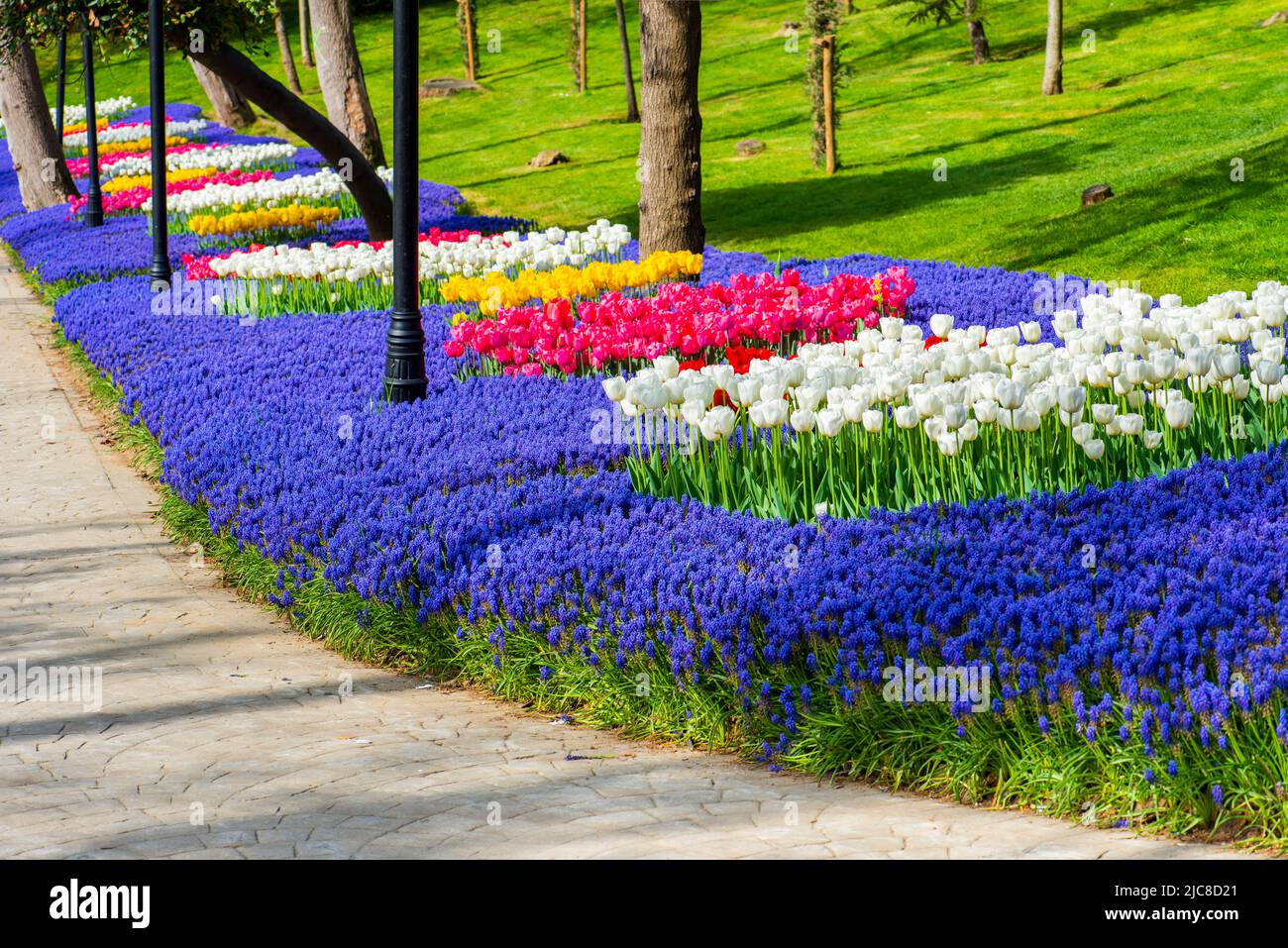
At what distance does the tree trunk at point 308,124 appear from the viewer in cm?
1647

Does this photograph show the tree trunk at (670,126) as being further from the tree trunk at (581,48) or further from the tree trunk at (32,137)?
the tree trunk at (581,48)

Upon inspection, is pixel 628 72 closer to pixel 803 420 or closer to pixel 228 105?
pixel 228 105

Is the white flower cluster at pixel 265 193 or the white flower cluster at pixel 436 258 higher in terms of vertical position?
the white flower cluster at pixel 265 193

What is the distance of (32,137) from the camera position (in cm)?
2728

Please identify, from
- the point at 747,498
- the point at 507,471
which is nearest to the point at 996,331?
the point at 747,498

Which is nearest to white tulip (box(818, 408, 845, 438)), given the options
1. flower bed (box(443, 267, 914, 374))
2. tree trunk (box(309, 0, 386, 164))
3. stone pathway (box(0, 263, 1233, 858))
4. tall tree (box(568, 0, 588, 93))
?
stone pathway (box(0, 263, 1233, 858))

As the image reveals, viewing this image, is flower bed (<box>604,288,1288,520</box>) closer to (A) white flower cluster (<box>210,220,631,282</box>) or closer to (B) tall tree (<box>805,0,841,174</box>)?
(A) white flower cluster (<box>210,220,631,282</box>)

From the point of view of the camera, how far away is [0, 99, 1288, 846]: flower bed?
4.75 metres

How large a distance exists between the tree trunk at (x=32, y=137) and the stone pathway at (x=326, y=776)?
2148cm

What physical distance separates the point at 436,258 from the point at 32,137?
1621 cm

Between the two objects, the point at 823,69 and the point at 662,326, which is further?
the point at 823,69

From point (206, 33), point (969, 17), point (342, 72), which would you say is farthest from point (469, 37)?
point (206, 33)

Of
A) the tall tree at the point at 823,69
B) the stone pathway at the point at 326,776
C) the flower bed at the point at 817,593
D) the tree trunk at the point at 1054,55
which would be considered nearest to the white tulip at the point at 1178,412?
the flower bed at the point at 817,593
